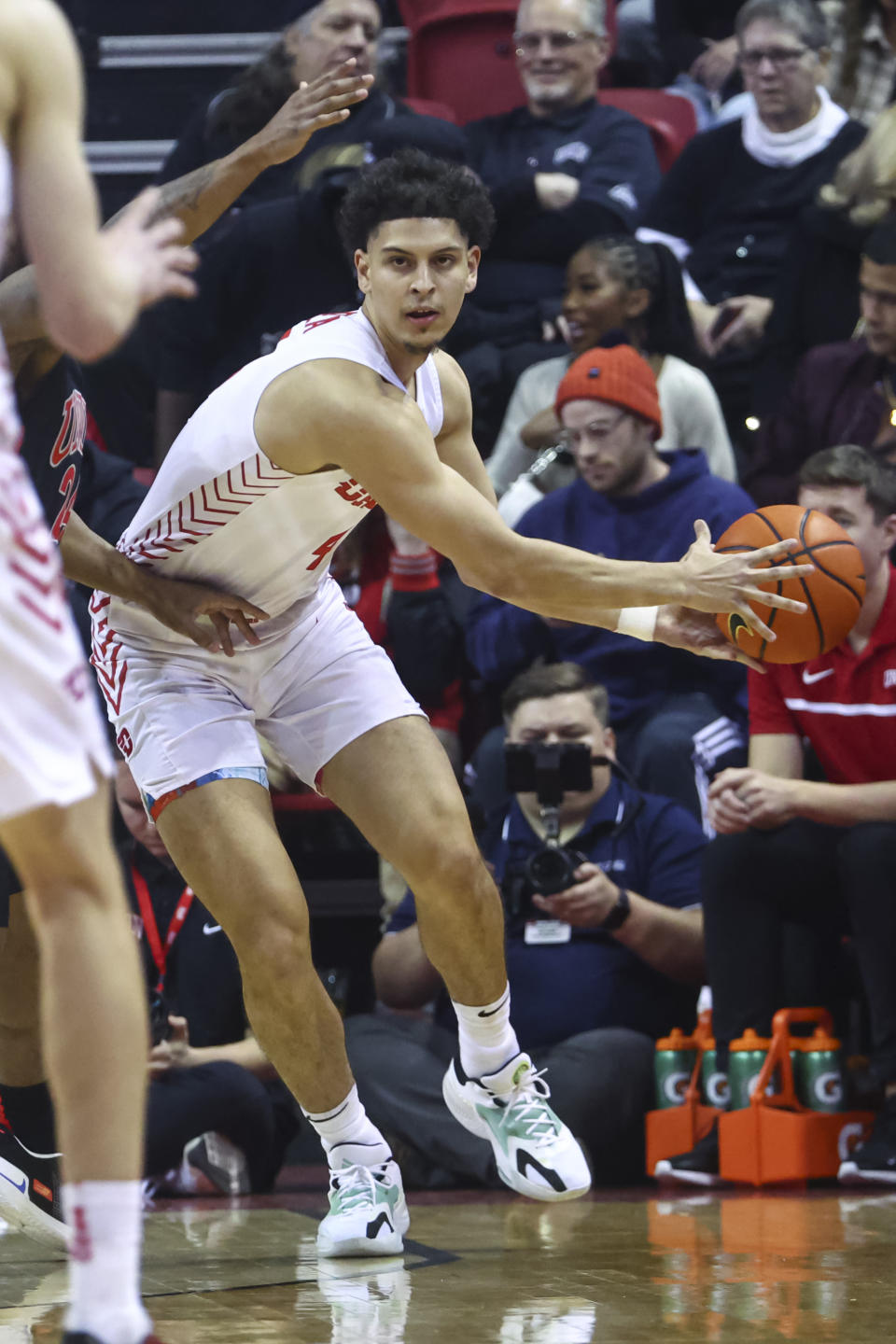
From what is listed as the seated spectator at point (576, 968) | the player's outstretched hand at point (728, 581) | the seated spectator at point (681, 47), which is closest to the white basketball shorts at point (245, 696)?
the player's outstretched hand at point (728, 581)

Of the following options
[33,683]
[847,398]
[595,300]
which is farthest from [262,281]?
[33,683]

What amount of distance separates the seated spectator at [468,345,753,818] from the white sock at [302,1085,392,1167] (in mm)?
1899

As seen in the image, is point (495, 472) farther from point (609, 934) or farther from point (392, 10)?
point (392, 10)

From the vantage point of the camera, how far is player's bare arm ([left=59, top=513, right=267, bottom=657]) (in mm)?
3613

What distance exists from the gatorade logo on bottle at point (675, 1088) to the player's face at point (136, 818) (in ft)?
4.96

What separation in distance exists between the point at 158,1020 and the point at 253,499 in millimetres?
1638

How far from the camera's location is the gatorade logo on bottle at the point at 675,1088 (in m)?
4.73

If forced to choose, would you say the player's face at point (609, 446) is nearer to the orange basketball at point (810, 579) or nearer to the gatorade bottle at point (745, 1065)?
the orange basketball at point (810, 579)

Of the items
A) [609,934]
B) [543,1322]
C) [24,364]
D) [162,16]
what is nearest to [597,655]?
[609,934]

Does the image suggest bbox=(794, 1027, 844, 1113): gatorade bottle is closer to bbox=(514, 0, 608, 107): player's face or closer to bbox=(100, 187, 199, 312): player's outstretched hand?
bbox=(100, 187, 199, 312): player's outstretched hand

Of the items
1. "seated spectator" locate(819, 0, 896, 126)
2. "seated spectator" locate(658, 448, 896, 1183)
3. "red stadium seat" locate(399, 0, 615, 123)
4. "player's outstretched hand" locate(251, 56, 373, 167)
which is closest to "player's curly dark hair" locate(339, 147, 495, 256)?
"player's outstretched hand" locate(251, 56, 373, 167)

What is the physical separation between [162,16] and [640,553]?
16.2ft

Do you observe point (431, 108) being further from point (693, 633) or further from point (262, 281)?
point (693, 633)

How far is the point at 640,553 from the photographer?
5547mm
